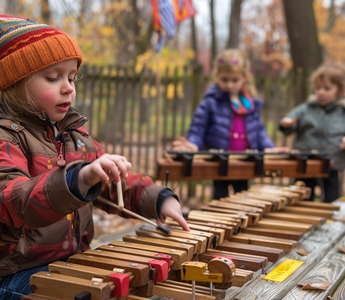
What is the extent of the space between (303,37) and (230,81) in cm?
349

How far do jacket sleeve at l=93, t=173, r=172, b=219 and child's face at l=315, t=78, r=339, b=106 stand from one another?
3.79m

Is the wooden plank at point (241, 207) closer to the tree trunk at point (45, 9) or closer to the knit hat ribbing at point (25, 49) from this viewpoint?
the knit hat ribbing at point (25, 49)

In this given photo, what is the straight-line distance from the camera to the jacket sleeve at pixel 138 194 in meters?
1.96

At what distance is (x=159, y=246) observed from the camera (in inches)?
69.7

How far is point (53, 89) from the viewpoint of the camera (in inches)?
70.6

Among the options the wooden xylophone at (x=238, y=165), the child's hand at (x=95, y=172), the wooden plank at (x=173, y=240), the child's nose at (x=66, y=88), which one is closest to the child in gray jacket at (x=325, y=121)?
the wooden xylophone at (x=238, y=165)

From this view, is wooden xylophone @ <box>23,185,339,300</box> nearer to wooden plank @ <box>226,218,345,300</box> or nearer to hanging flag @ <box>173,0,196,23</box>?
wooden plank @ <box>226,218,345,300</box>

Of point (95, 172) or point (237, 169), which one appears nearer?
point (95, 172)

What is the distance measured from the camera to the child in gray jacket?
5060 mm

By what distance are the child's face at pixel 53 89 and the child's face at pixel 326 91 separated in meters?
4.05

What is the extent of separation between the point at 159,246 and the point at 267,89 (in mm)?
5789

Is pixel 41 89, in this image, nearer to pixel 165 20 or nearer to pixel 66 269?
pixel 66 269

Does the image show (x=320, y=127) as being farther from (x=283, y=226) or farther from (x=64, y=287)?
(x=64, y=287)

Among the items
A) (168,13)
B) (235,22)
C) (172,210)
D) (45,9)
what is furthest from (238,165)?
(45,9)
